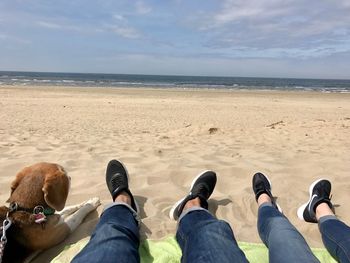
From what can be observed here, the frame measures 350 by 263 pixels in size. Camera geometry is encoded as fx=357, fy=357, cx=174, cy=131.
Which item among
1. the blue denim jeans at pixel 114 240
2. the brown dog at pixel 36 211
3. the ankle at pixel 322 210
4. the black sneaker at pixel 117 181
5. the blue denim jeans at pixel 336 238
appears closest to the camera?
the blue denim jeans at pixel 114 240

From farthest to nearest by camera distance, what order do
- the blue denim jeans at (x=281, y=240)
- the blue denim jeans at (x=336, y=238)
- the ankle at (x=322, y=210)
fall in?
the ankle at (x=322, y=210) → the blue denim jeans at (x=336, y=238) → the blue denim jeans at (x=281, y=240)

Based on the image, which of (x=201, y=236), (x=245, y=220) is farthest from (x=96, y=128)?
(x=201, y=236)

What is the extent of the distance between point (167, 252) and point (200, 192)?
839 millimetres

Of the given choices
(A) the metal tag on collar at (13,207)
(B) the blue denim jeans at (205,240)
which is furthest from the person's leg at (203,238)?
(A) the metal tag on collar at (13,207)

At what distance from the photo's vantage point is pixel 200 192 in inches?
130

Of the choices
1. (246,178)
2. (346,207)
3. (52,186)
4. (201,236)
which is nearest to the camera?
(201,236)

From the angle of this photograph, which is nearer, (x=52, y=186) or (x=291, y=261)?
(x=291, y=261)

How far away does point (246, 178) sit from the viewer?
4305 millimetres

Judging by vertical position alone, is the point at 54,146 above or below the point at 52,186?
below

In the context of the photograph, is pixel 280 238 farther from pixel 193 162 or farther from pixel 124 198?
pixel 193 162

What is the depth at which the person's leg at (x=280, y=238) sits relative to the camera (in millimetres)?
2160

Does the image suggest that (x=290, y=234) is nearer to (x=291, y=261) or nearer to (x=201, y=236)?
(x=291, y=261)

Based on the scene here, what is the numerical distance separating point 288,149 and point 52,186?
13.8ft

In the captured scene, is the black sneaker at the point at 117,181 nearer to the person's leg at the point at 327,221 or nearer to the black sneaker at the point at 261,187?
the black sneaker at the point at 261,187
